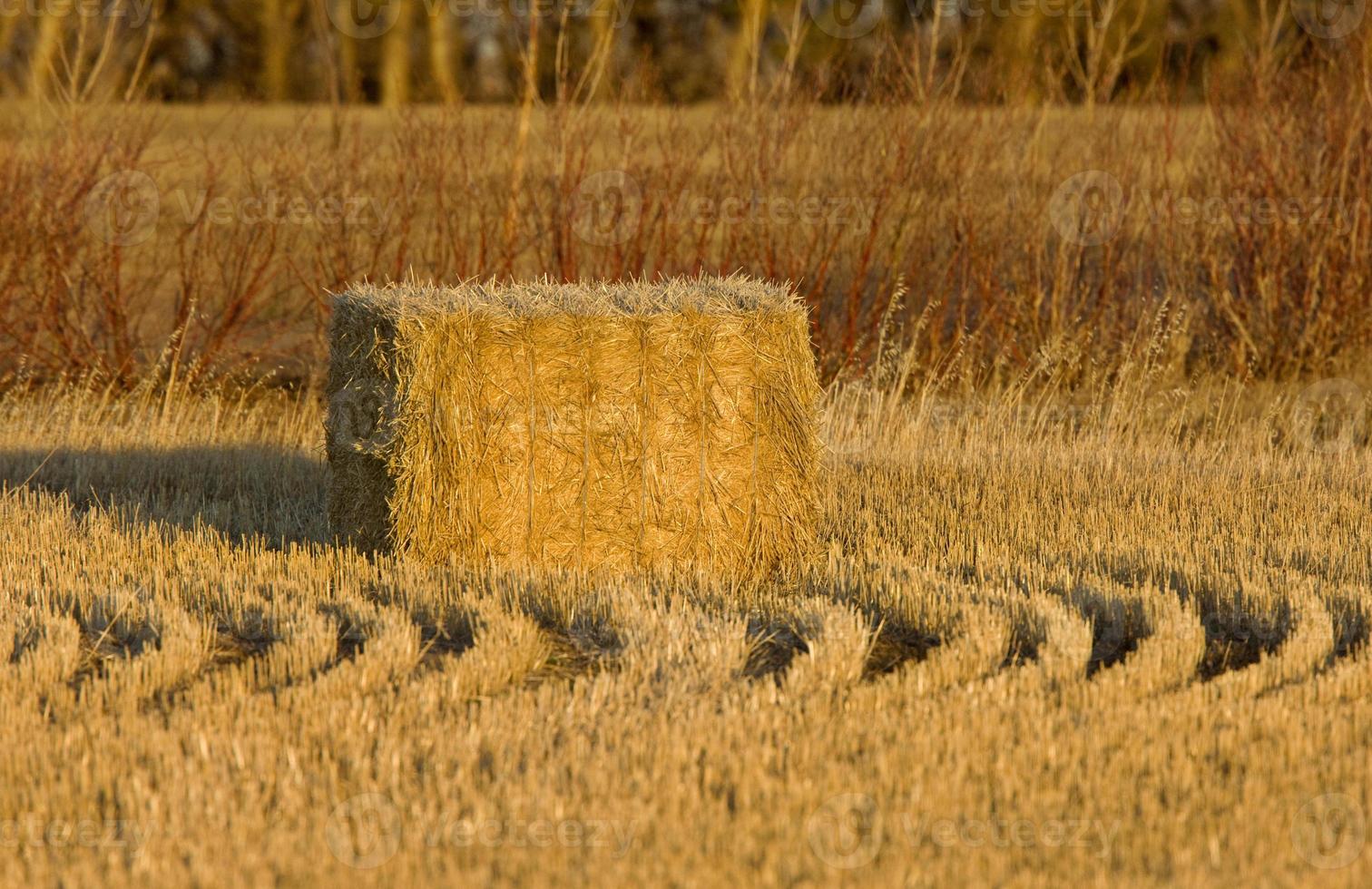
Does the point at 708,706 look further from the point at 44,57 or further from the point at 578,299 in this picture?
the point at 44,57

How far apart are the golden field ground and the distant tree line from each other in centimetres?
521

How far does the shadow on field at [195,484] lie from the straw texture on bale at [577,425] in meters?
0.99

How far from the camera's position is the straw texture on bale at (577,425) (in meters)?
6.25

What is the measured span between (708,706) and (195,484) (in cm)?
475

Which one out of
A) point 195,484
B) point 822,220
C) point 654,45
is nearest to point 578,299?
point 195,484

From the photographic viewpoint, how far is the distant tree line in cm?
1202

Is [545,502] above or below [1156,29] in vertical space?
below

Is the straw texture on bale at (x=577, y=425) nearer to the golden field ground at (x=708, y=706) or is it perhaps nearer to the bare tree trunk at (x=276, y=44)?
the golden field ground at (x=708, y=706)

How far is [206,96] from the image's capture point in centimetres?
3138

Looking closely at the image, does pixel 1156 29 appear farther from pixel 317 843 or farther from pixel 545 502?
pixel 317 843

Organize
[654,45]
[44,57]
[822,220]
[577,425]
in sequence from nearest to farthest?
[577,425], [822,220], [44,57], [654,45]

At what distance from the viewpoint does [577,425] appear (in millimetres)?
6363

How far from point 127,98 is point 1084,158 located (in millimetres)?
7348

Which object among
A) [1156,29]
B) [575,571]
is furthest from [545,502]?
[1156,29]
